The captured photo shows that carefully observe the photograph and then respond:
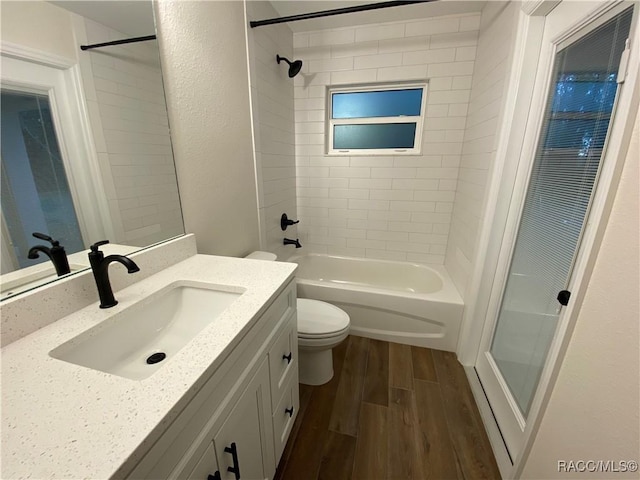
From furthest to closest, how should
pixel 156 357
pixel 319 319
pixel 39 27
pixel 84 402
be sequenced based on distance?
pixel 319 319
pixel 156 357
pixel 39 27
pixel 84 402

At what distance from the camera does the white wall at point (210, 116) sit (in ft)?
3.87

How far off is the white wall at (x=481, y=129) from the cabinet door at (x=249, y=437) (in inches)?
58.9

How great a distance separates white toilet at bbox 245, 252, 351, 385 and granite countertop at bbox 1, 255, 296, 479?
76 cm

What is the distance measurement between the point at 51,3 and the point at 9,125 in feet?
1.34

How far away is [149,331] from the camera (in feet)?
2.99

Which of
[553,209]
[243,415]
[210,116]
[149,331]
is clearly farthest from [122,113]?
[553,209]

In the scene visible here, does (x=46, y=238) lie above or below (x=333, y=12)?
below

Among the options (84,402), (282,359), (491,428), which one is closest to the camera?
(84,402)

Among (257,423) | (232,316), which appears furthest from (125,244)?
(257,423)

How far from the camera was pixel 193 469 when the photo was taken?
1.97 feet

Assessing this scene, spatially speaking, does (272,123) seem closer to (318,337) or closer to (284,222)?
(284,222)

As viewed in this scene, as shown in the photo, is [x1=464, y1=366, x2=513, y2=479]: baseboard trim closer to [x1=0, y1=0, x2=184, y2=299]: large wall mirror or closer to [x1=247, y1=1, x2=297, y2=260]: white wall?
[x1=247, y1=1, x2=297, y2=260]: white wall

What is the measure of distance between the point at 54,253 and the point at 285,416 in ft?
3.61

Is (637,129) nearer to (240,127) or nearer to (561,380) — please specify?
(561,380)
